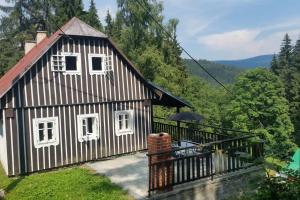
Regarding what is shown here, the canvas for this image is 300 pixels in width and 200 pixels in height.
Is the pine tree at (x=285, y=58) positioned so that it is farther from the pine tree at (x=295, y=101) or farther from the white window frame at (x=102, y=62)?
the white window frame at (x=102, y=62)

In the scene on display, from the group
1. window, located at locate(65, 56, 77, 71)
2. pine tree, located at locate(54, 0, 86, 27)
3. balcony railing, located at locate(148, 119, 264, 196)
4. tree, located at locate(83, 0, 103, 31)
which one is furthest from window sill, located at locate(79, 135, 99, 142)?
tree, located at locate(83, 0, 103, 31)

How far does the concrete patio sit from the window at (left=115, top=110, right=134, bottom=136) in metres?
1.13

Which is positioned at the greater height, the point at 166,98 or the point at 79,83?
the point at 79,83

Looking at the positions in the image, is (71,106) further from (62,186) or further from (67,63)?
(62,186)

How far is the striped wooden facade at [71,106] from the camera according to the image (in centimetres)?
1184

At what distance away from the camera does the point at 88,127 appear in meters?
13.8

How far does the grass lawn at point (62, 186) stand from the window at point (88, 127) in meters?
1.73

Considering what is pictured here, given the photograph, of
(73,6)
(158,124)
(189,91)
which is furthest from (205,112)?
(158,124)

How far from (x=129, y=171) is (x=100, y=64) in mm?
4862

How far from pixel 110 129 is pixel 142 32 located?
22.8m

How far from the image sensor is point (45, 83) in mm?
12406

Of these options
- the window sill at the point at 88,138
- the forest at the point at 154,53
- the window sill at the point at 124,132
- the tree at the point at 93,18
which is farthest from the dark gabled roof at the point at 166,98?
the tree at the point at 93,18

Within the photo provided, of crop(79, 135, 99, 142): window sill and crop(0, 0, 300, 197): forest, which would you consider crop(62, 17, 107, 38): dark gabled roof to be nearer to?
crop(79, 135, 99, 142): window sill

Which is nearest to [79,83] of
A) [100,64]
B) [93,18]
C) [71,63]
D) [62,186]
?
[71,63]
